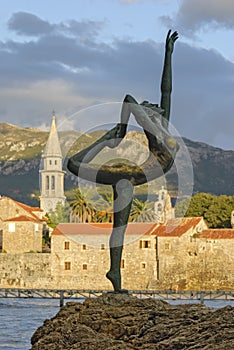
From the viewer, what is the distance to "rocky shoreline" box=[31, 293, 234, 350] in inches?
304

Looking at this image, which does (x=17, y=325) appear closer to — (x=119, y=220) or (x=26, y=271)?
(x=119, y=220)

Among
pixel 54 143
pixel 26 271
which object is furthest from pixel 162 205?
pixel 26 271

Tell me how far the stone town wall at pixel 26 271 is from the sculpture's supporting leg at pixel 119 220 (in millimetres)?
52257

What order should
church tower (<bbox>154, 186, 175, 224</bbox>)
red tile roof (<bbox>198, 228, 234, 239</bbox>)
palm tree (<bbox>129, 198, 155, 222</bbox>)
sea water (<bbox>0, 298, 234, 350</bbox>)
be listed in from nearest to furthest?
church tower (<bbox>154, 186, 175, 224</bbox>)
palm tree (<bbox>129, 198, 155, 222</bbox>)
sea water (<bbox>0, 298, 234, 350</bbox>)
red tile roof (<bbox>198, 228, 234, 239</bbox>)

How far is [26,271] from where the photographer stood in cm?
6341

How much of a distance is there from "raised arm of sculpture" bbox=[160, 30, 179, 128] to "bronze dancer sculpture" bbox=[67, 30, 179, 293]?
4.4 inches

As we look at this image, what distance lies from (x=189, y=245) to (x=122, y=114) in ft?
170

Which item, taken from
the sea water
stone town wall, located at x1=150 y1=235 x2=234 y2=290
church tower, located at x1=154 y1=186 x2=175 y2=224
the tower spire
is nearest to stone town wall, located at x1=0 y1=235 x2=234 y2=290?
stone town wall, located at x1=150 y1=235 x2=234 y2=290

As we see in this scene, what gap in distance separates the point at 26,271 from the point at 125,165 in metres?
54.4

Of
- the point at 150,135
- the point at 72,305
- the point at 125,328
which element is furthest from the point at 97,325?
the point at 150,135

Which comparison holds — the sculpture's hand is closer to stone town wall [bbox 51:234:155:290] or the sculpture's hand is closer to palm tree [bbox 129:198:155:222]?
palm tree [bbox 129:198:155:222]

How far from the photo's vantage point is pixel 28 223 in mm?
64312

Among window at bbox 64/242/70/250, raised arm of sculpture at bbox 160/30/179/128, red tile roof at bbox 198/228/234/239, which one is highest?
red tile roof at bbox 198/228/234/239

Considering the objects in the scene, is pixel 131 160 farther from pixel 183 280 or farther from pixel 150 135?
pixel 183 280
